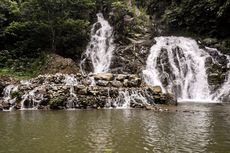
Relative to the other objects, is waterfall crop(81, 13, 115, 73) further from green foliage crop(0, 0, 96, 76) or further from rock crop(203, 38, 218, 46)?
rock crop(203, 38, 218, 46)

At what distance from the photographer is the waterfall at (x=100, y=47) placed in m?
31.8

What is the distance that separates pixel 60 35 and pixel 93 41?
3.23 m

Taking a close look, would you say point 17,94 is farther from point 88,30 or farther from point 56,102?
point 88,30

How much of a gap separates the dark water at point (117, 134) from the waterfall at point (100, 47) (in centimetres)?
1673

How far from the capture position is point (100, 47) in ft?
111

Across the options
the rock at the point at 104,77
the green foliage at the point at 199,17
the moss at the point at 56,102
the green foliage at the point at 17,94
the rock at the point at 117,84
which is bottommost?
the moss at the point at 56,102

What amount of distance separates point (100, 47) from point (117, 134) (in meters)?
23.3

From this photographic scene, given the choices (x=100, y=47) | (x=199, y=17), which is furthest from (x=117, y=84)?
(x=199, y=17)

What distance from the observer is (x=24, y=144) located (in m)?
9.56

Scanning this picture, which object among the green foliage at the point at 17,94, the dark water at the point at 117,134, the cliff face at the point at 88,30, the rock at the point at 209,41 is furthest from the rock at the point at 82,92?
the rock at the point at 209,41

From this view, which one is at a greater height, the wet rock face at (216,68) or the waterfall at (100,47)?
the waterfall at (100,47)

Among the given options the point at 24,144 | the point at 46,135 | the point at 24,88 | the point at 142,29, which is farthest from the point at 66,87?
the point at 142,29

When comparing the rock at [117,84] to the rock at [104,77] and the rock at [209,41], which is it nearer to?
the rock at [104,77]

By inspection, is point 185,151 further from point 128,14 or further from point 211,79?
point 128,14
